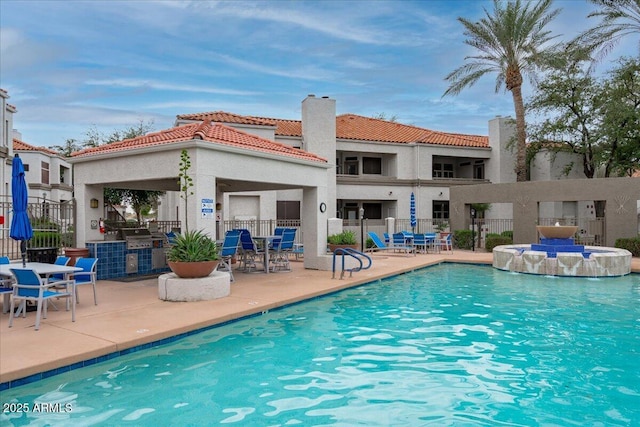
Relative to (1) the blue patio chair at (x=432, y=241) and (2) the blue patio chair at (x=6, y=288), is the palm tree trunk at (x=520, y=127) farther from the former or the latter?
(2) the blue patio chair at (x=6, y=288)

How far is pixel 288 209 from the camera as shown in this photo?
28297mm

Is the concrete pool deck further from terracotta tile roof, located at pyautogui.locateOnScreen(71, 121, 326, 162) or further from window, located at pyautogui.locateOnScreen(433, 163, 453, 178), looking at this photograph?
window, located at pyautogui.locateOnScreen(433, 163, 453, 178)

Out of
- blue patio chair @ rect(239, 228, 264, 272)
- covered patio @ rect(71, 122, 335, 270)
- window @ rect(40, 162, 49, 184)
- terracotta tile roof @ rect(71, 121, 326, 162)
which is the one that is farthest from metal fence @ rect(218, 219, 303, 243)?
window @ rect(40, 162, 49, 184)

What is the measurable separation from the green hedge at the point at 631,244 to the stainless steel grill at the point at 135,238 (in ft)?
63.4

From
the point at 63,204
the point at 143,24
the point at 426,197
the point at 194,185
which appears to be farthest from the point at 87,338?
the point at 426,197

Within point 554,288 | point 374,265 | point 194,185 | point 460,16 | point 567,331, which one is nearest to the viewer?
point 567,331

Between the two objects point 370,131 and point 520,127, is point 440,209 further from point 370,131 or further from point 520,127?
point 520,127

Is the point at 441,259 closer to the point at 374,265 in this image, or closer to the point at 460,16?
Answer: the point at 374,265

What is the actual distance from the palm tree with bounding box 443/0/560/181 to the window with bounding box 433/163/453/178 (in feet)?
30.4

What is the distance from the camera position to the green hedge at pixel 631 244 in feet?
66.0

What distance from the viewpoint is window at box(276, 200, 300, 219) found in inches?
1104

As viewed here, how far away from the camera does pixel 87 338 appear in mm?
6723

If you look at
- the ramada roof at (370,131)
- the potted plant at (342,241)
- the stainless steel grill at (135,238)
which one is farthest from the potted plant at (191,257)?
the ramada roof at (370,131)

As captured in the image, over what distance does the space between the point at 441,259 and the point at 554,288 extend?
6.65 meters
